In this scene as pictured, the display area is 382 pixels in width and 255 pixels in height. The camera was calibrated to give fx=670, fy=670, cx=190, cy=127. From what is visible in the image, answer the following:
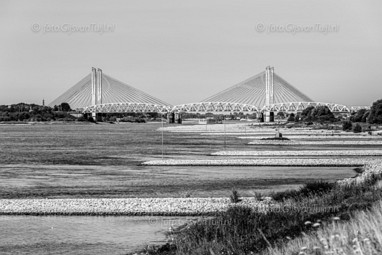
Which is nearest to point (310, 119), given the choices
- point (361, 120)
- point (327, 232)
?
point (361, 120)

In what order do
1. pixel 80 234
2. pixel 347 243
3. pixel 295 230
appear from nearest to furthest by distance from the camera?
pixel 347 243, pixel 295 230, pixel 80 234

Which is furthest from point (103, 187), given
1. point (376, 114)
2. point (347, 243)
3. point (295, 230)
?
point (376, 114)

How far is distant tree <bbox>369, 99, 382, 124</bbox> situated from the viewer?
122312 mm

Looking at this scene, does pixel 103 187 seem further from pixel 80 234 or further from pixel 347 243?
pixel 347 243

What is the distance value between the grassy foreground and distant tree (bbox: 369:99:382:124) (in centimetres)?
10568

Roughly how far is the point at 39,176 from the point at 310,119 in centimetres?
14587

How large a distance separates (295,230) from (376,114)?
11566 centimetres

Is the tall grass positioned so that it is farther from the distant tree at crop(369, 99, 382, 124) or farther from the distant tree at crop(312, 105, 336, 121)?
the distant tree at crop(312, 105, 336, 121)

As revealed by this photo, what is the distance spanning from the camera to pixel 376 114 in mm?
123750

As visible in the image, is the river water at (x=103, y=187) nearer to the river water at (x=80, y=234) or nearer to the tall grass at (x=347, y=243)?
the river water at (x=80, y=234)

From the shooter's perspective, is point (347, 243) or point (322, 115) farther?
point (322, 115)

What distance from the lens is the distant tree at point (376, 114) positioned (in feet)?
401

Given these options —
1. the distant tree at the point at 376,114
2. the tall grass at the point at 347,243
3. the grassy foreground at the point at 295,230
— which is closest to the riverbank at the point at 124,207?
the grassy foreground at the point at 295,230

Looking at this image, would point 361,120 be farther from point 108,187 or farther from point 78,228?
point 78,228
